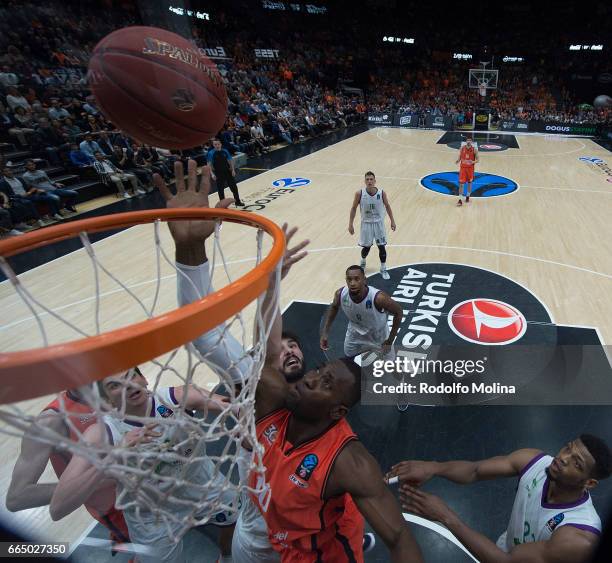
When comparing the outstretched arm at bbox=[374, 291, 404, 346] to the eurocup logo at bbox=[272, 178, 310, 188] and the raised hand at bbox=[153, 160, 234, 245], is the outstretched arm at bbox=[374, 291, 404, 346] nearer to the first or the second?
the raised hand at bbox=[153, 160, 234, 245]

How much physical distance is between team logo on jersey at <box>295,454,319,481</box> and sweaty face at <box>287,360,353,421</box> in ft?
0.57

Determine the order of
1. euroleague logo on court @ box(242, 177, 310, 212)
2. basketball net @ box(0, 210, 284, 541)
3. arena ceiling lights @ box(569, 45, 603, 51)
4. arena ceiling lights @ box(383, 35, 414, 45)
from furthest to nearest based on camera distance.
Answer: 1. arena ceiling lights @ box(383, 35, 414, 45)
2. arena ceiling lights @ box(569, 45, 603, 51)
3. euroleague logo on court @ box(242, 177, 310, 212)
4. basketball net @ box(0, 210, 284, 541)

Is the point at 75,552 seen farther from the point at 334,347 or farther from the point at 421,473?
the point at 334,347

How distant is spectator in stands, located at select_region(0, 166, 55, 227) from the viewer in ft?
25.1

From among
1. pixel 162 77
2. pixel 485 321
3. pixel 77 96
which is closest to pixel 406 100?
pixel 77 96

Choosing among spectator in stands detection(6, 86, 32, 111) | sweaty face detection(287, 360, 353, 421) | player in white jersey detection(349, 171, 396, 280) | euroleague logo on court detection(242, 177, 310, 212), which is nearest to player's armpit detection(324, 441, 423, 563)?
sweaty face detection(287, 360, 353, 421)

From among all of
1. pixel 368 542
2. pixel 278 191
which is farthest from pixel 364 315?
pixel 278 191

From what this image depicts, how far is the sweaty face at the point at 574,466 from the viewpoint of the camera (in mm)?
1755

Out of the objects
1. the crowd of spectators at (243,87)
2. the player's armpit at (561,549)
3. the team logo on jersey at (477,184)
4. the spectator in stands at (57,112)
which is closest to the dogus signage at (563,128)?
the crowd of spectators at (243,87)

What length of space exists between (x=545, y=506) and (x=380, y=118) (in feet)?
72.9

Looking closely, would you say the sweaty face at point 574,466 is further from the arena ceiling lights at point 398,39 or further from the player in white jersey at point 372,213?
the arena ceiling lights at point 398,39

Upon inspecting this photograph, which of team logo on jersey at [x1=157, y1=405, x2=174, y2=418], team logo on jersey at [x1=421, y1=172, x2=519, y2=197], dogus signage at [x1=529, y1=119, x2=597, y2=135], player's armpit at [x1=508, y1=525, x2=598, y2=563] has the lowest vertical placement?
dogus signage at [x1=529, y1=119, x2=597, y2=135]

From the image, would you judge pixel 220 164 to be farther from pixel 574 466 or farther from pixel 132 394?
pixel 574 466

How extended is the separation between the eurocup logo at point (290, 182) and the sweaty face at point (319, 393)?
30.0ft
